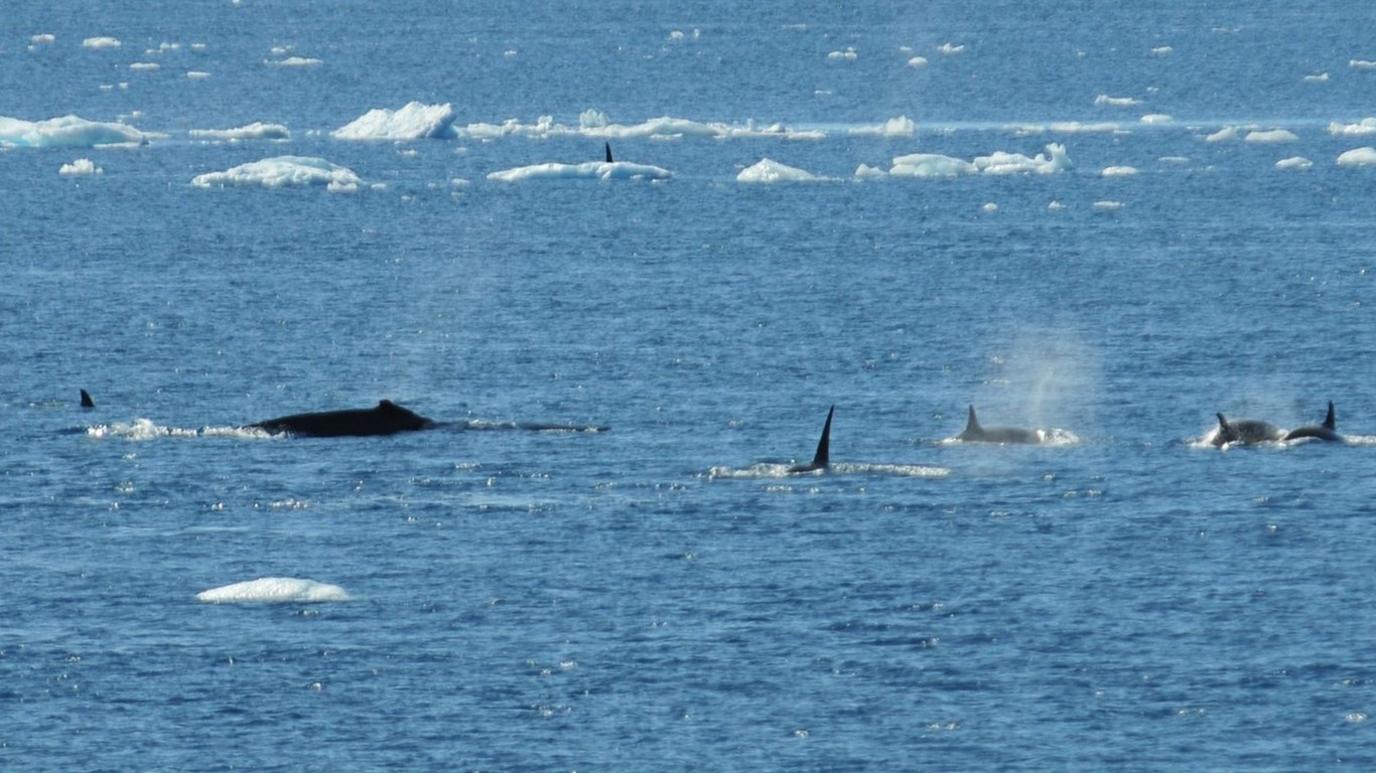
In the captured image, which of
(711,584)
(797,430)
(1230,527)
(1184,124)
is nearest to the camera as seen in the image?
(711,584)

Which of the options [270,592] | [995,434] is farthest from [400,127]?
[270,592]

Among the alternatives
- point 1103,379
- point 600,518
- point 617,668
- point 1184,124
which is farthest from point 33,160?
point 617,668

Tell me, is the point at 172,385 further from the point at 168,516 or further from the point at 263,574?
the point at 263,574

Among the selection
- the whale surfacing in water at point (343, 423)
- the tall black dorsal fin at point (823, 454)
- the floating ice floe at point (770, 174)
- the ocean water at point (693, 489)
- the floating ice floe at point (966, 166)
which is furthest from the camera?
the floating ice floe at point (966, 166)

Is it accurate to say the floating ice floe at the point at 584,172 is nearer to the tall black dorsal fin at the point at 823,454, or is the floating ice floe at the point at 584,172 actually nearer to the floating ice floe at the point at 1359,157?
the floating ice floe at the point at 1359,157

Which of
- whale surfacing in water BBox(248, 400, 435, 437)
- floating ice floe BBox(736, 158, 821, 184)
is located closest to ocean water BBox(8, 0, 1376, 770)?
whale surfacing in water BBox(248, 400, 435, 437)

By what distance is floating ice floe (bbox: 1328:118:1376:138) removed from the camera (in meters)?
137

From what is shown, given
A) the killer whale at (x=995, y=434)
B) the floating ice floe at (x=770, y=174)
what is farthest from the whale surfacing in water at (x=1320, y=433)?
the floating ice floe at (x=770, y=174)

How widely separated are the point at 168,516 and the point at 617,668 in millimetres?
13467

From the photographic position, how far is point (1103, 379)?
211 ft

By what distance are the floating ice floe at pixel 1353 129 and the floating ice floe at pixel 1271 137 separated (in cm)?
204

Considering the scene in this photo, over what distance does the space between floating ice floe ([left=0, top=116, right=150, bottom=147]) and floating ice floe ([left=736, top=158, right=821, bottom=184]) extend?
33.2 meters

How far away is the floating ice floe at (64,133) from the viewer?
434 ft

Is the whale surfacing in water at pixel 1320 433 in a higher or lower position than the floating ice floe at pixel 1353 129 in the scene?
lower
